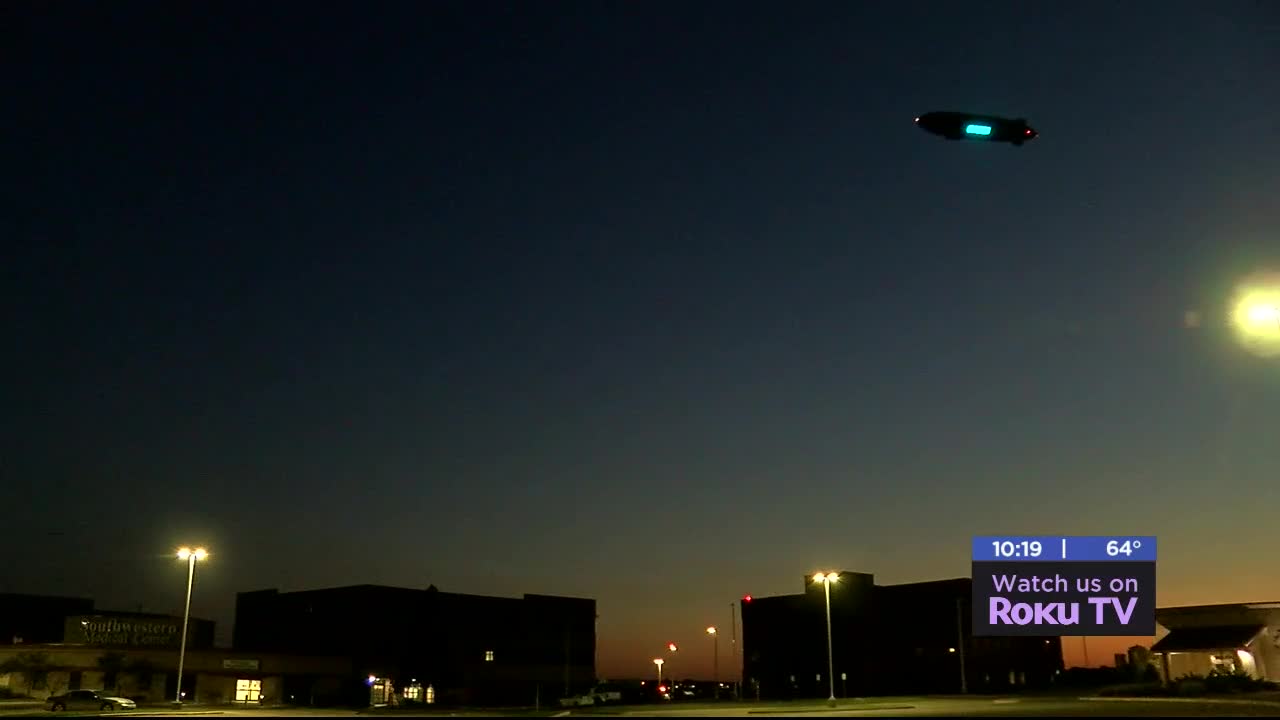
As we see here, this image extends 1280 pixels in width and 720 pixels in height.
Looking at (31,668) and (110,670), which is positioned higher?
(31,668)

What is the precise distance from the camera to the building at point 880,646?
9275cm

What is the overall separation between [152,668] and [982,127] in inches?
2956

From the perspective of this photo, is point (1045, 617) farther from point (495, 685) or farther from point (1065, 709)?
point (495, 685)

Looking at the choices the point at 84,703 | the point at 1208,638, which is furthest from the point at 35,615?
the point at 1208,638

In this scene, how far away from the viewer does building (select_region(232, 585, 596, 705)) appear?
101562 millimetres

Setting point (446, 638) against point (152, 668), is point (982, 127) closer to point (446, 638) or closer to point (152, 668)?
point (152, 668)

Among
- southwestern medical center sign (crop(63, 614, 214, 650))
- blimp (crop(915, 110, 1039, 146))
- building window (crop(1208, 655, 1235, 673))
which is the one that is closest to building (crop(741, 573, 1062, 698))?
building window (crop(1208, 655, 1235, 673))

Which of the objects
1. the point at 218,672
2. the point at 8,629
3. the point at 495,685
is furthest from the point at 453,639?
the point at 8,629

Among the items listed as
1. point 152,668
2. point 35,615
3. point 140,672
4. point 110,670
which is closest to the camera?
point 110,670

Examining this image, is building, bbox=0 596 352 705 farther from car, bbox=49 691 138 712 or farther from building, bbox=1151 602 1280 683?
building, bbox=1151 602 1280 683

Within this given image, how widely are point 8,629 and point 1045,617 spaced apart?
108m
